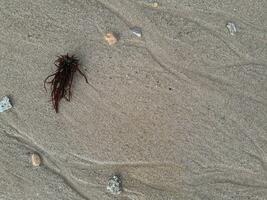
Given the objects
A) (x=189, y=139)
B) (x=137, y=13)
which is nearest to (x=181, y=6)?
(x=137, y=13)

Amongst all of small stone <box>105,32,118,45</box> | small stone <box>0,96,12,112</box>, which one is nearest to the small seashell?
small stone <box>105,32,118,45</box>

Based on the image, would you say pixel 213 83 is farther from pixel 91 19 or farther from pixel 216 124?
pixel 91 19

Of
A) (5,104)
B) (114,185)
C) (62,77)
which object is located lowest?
(114,185)

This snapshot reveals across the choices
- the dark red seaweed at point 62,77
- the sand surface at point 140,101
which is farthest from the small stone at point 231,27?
the dark red seaweed at point 62,77

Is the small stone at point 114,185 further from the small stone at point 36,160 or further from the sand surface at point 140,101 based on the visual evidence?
the small stone at point 36,160

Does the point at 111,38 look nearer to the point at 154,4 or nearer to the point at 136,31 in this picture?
the point at 136,31

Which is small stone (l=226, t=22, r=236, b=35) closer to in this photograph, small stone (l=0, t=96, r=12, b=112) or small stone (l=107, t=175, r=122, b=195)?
small stone (l=107, t=175, r=122, b=195)

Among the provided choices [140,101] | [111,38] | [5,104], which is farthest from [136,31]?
[5,104]
